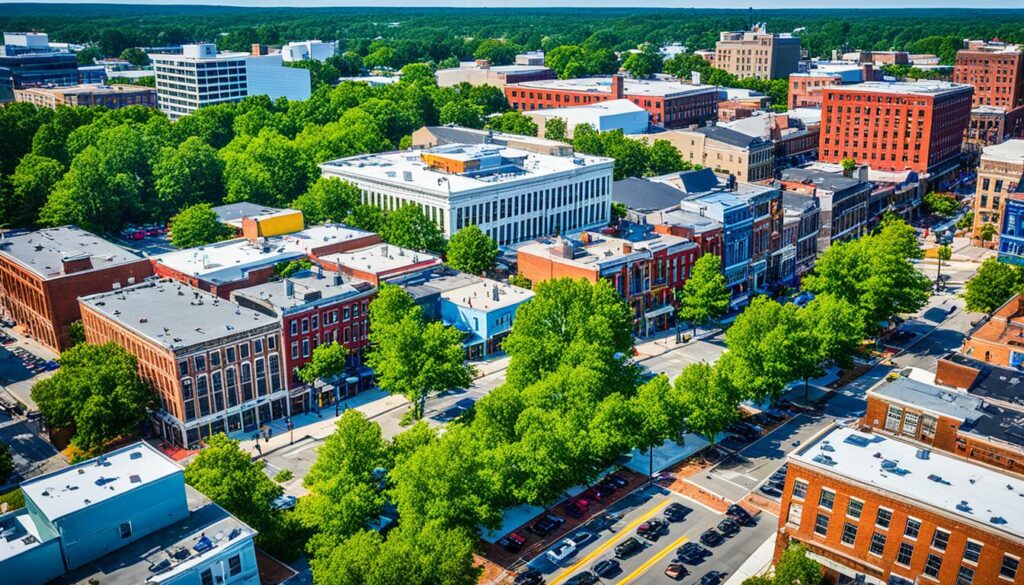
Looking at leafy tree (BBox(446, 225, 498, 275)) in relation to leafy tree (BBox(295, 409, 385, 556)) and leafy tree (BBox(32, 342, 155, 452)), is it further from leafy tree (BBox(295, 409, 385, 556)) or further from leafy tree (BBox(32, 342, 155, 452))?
leafy tree (BBox(295, 409, 385, 556))

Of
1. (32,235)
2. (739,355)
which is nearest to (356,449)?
(739,355)

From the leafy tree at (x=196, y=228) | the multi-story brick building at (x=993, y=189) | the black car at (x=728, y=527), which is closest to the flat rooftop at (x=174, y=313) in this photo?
the leafy tree at (x=196, y=228)

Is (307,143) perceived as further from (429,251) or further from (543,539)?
(543,539)

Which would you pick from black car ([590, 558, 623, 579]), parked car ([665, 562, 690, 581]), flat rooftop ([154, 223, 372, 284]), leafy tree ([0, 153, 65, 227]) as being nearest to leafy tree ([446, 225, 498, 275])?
flat rooftop ([154, 223, 372, 284])

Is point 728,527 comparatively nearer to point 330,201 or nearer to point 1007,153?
point 330,201

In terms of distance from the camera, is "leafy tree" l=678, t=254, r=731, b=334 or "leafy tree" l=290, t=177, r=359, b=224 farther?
"leafy tree" l=290, t=177, r=359, b=224
